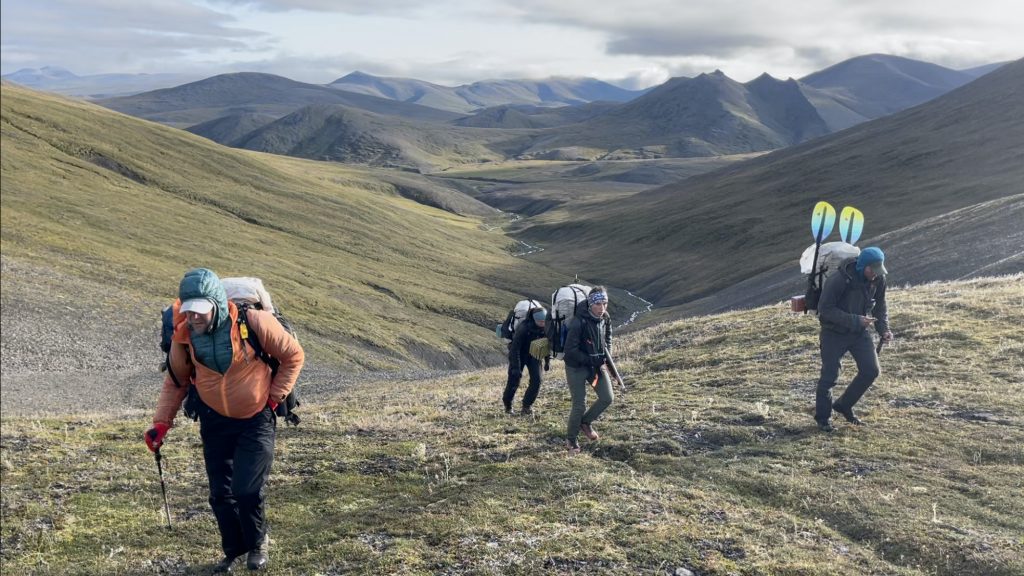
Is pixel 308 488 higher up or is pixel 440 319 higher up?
pixel 308 488

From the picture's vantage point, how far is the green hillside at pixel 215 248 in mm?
54781

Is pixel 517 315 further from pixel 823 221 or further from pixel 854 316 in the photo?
pixel 854 316

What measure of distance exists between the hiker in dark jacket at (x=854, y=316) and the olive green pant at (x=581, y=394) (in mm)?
4438

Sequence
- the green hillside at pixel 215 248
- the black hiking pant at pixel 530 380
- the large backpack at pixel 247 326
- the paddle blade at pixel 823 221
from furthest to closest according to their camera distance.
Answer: the green hillside at pixel 215 248 → the black hiking pant at pixel 530 380 → the paddle blade at pixel 823 221 → the large backpack at pixel 247 326

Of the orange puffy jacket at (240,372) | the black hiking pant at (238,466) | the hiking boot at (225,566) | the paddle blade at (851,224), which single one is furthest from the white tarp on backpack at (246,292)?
the paddle blade at (851,224)

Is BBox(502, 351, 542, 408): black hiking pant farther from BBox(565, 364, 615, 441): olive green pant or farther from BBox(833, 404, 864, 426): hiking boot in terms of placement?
BBox(833, 404, 864, 426): hiking boot

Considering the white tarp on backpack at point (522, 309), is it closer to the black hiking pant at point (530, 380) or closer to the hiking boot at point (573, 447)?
the black hiking pant at point (530, 380)

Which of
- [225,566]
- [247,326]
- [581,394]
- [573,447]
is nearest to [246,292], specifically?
[247,326]

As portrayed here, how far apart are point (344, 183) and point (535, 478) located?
178m

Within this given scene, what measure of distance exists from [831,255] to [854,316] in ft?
5.11

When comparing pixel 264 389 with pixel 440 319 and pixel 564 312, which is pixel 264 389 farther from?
pixel 440 319

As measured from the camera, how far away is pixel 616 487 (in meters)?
11.0

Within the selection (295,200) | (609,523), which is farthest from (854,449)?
(295,200)

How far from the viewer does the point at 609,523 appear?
→ 959 centimetres
